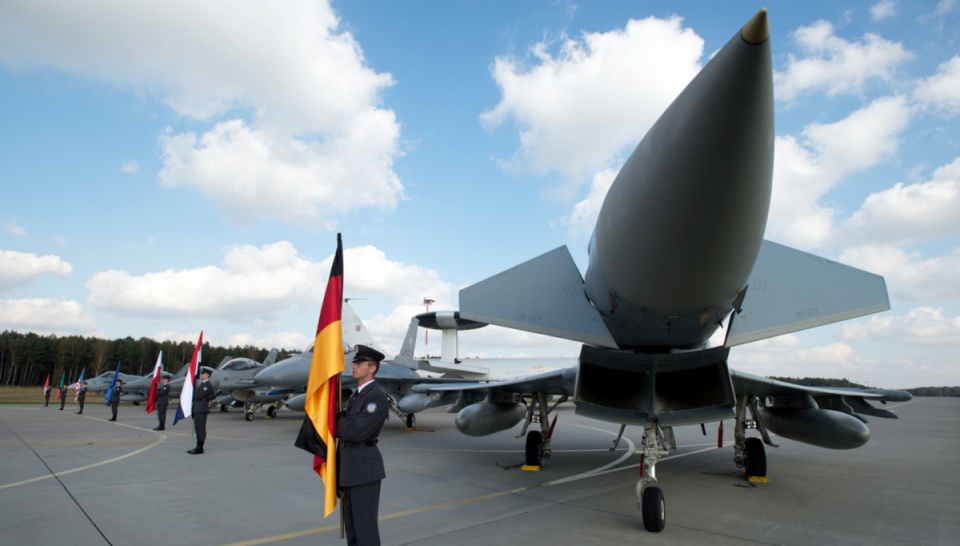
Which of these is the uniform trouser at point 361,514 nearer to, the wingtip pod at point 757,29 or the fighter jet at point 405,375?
the wingtip pod at point 757,29

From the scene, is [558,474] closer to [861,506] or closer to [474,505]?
[474,505]

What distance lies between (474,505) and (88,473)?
535cm

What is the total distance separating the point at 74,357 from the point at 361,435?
70.9 meters

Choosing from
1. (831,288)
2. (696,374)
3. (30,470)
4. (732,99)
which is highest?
(732,99)

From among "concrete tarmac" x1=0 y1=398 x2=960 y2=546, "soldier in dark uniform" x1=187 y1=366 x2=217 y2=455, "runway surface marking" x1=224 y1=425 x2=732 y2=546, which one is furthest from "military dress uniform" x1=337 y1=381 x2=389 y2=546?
"soldier in dark uniform" x1=187 y1=366 x2=217 y2=455

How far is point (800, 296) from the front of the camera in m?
4.06

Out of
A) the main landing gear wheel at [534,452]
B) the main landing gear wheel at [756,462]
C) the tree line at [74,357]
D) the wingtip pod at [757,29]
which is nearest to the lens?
the wingtip pod at [757,29]

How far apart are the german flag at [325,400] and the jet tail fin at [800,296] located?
3.20 meters

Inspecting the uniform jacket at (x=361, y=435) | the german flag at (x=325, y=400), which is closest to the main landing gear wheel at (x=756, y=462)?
the uniform jacket at (x=361, y=435)

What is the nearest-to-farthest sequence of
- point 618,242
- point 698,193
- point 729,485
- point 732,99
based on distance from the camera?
point 732,99, point 698,193, point 618,242, point 729,485

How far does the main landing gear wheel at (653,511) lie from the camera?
13.4 ft

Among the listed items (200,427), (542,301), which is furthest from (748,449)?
(200,427)

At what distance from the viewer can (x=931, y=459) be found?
9219 mm

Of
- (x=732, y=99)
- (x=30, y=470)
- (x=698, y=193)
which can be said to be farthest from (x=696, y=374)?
(x=30, y=470)
